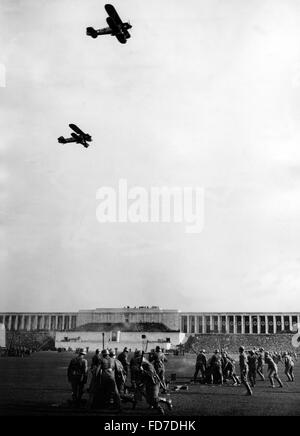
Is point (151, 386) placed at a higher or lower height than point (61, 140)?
lower

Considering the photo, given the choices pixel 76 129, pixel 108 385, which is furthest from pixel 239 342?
pixel 108 385

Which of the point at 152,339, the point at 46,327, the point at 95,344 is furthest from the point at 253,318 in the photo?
the point at 46,327

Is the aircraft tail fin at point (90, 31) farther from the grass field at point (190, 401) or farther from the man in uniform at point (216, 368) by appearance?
the grass field at point (190, 401)

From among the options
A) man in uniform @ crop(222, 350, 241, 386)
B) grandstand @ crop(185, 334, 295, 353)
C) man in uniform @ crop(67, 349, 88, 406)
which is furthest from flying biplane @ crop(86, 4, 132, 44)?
grandstand @ crop(185, 334, 295, 353)

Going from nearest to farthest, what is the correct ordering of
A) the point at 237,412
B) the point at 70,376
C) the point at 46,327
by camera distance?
the point at 237,412
the point at 70,376
the point at 46,327

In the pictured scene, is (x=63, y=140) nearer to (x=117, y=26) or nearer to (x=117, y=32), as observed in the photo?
(x=117, y=32)
